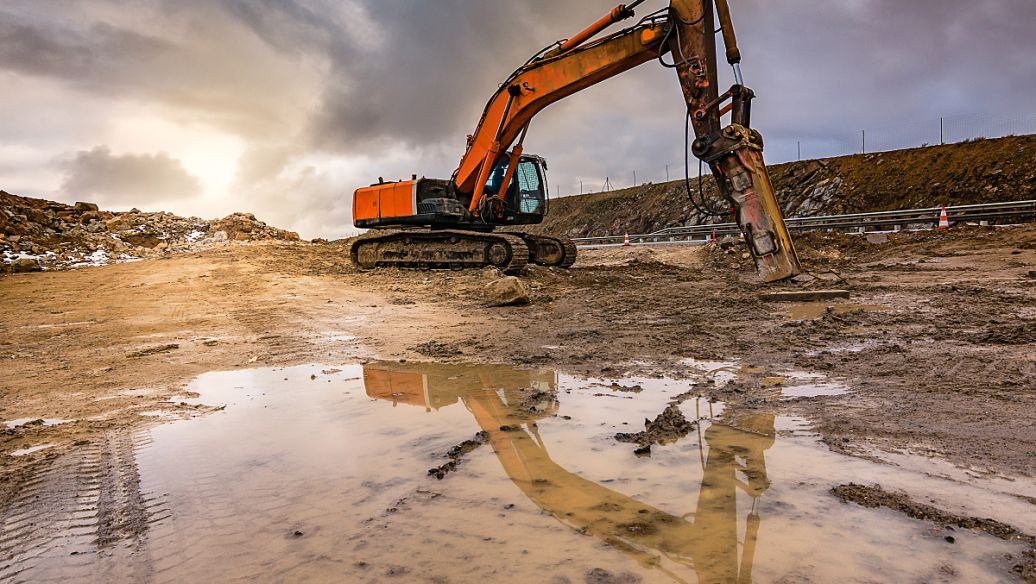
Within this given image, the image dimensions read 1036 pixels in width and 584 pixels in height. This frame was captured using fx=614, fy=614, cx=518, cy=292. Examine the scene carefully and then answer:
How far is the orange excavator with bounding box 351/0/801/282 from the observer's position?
8.44 m

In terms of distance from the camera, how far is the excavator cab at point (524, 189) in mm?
14047

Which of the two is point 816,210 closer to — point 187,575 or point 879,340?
point 879,340

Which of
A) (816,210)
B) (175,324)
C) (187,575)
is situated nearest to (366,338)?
(175,324)

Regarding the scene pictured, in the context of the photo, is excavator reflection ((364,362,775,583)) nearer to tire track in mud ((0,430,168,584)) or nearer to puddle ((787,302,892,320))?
tire track in mud ((0,430,168,584))

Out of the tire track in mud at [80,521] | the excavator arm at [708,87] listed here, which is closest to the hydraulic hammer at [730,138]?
the excavator arm at [708,87]

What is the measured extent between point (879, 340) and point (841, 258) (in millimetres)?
10678

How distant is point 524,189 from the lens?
14445 mm

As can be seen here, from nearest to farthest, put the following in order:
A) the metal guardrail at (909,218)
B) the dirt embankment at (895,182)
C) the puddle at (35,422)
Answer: the puddle at (35,422) → the metal guardrail at (909,218) → the dirt embankment at (895,182)

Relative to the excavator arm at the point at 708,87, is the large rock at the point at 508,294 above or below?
below

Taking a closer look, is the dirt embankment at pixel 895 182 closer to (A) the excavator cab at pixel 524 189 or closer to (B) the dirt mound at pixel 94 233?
(A) the excavator cab at pixel 524 189

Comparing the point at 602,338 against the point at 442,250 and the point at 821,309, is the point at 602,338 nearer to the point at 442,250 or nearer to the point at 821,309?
the point at 821,309

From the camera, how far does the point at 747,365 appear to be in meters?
4.91

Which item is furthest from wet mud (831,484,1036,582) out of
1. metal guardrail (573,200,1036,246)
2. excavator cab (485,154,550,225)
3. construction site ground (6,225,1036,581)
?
metal guardrail (573,200,1036,246)

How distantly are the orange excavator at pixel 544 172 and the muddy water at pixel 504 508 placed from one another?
5.48m
